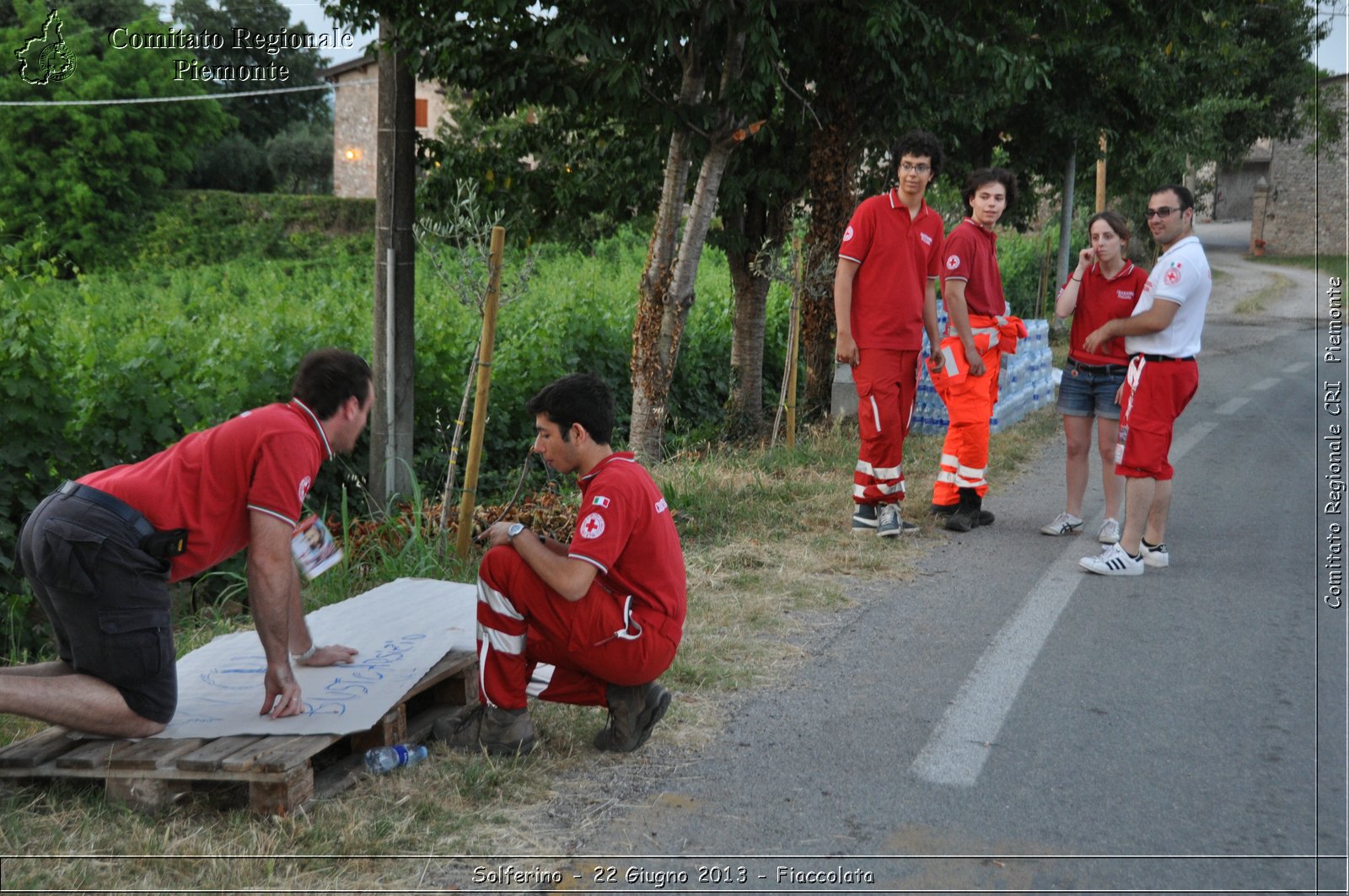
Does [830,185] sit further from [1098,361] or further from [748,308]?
[1098,361]

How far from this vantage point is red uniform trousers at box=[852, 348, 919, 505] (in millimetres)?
7242

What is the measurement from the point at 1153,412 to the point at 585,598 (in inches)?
151

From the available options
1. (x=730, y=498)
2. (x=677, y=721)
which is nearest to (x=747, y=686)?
(x=677, y=721)

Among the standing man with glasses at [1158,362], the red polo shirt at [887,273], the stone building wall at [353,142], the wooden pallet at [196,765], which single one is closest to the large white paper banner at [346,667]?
the wooden pallet at [196,765]

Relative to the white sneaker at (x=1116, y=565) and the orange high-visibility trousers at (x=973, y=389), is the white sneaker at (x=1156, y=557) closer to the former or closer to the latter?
the white sneaker at (x=1116, y=565)

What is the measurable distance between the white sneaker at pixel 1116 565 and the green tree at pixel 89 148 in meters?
51.6

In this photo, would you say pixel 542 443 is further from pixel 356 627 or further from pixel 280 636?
pixel 356 627

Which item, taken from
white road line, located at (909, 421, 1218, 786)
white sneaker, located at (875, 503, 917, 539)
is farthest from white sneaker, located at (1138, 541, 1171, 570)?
white sneaker, located at (875, 503, 917, 539)

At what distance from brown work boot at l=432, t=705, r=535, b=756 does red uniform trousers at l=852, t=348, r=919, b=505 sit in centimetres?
360

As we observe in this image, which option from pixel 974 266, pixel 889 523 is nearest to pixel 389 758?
pixel 889 523

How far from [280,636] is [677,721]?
148 centimetres

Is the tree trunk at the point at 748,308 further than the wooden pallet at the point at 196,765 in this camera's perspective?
Yes

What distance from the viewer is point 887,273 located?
23.8ft

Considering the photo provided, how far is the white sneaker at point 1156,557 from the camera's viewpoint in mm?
6773
